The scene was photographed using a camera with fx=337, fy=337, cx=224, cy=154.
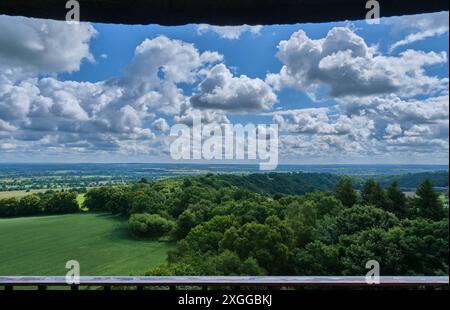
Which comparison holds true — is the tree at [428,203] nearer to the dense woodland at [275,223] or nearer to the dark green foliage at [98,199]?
the dense woodland at [275,223]

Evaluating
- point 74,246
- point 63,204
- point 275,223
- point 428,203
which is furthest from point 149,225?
point 428,203

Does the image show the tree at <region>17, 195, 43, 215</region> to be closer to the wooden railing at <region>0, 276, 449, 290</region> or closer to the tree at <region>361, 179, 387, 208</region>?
the wooden railing at <region>0, 276, 449, 290</region>

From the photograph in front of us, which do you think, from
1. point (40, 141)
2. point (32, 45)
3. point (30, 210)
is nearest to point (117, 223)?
point (30, 210)

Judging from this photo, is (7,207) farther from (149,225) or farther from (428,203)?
(428,203)

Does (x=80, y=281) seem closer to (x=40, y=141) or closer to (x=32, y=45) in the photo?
(x=32, y=45)

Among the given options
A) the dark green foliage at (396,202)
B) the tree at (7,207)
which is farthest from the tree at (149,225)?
the dark green foliage at (396,202)
